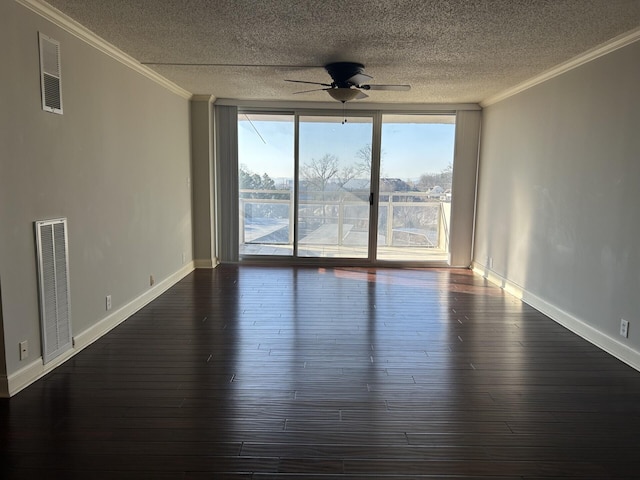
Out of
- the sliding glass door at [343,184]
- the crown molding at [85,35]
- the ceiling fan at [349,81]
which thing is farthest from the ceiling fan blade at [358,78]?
the sliding glass door at [343,184]

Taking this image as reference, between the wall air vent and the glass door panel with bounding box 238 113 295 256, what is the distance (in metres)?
3.86

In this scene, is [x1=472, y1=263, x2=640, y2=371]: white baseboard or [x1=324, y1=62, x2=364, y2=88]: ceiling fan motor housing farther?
[x1=324, y1=62, x2=364, y2=88]: ceiling fan motor housing

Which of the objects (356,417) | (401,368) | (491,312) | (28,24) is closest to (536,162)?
(491,312)

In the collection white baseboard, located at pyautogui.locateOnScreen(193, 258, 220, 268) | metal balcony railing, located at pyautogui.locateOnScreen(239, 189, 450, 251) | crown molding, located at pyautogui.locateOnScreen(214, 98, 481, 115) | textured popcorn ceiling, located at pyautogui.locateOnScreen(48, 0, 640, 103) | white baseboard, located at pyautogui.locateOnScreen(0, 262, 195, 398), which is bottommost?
white baseboard, located at pyautogui.locateOnScreen(0, 262, 195, 398)

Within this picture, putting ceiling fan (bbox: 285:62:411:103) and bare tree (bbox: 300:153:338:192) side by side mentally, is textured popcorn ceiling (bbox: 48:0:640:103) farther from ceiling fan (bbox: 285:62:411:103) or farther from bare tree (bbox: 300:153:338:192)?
bare tree (bbox: 300:153:338:192)

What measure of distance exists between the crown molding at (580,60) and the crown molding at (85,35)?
4060mm

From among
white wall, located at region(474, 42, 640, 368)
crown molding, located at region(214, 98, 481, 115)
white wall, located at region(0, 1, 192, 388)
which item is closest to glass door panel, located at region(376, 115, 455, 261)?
crown molding, located at region(214, 98, 481, 115)

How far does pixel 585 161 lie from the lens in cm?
401

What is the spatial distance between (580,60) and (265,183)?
445 centimetres

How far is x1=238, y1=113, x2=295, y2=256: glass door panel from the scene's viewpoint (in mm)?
6969

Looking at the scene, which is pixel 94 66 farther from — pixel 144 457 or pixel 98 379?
pixel 144 457

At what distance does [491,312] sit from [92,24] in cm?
438

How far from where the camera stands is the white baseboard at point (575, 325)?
3385 mm

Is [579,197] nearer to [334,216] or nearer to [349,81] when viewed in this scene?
[349,81]
